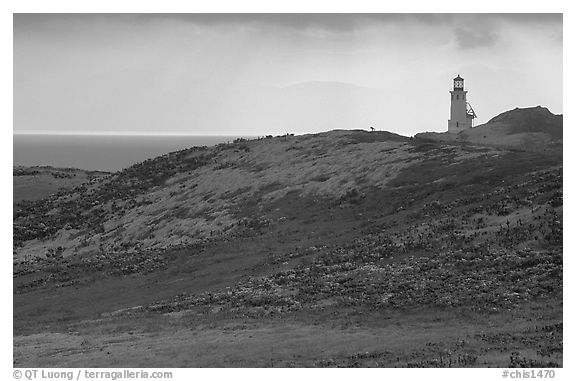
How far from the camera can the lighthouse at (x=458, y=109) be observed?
11931 centimetres

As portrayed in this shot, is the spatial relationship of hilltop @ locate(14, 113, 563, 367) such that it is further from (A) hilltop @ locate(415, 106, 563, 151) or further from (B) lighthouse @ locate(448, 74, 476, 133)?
(B) lighthouse @ locate(448, 74, 476, 133)

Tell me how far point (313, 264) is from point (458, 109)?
90.5 meters

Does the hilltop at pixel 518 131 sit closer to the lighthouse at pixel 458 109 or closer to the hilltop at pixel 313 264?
the lighthouse at pixel 458 109

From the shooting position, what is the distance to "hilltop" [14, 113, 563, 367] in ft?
84.5

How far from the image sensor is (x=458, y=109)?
12188cm

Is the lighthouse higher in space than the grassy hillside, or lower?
higher

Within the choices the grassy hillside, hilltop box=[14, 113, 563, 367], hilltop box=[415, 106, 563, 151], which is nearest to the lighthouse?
hilltop box=[415, 106, 563, 151]

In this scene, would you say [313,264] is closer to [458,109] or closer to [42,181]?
[42,181]

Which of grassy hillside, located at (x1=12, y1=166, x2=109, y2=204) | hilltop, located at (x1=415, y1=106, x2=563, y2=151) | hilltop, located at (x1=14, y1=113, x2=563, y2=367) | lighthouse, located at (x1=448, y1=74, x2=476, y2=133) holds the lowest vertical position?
hilltop, located at (x1=14, y1=113, x2=563, y2=367)

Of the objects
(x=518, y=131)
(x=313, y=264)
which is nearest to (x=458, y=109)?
(x=518, y=131)

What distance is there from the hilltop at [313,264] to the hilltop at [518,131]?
1295 inches

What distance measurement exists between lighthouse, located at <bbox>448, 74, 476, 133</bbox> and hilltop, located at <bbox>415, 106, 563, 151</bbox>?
1164 cm
